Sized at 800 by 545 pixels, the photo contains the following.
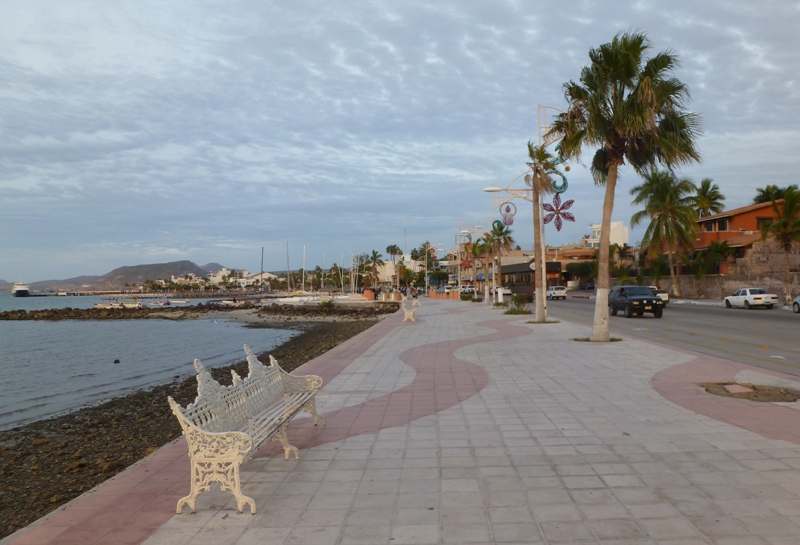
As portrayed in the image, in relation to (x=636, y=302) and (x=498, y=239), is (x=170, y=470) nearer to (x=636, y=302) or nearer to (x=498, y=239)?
(x=636, y=302)

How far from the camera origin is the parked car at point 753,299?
1453 inches

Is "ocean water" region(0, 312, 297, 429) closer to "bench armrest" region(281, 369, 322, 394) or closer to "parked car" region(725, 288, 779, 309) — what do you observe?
"bench armrest" region(281, 369, 322, 394)

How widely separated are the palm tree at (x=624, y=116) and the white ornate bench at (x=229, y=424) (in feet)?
38.0

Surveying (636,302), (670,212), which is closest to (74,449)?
(636,302)

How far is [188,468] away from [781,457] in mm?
5837

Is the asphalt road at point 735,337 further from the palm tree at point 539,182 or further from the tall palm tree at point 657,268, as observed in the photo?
the tall palm tree at point 657,268

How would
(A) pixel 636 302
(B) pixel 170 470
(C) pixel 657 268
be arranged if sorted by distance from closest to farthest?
(B) pixel 170 470 → (A) pixel 636 302 → (C) pixel 657 268

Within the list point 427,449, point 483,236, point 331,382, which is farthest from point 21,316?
point 427,449

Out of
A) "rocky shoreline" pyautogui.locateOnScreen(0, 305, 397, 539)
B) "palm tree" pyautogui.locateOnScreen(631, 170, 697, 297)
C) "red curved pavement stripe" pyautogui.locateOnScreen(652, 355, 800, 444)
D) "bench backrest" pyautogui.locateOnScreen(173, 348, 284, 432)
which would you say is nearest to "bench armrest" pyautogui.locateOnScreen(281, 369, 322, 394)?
"bench backrest" pyautogui.locateOnScreen(173, 348, 284, 432)

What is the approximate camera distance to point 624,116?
1547 centimetres

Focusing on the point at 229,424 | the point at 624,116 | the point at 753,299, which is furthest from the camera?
the point at 753,299

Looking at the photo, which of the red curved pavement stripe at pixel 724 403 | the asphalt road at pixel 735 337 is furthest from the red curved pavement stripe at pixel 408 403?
the asphalt road at pixel 735 337

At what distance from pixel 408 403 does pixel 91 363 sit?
2131 cm

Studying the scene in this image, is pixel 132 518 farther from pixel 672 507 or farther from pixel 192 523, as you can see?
pixel 672 507
